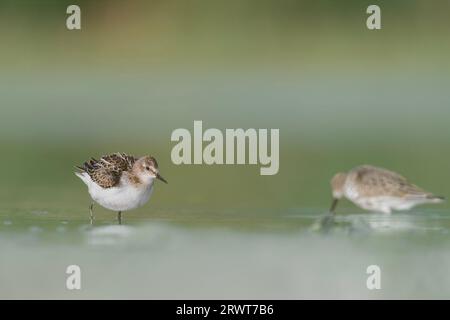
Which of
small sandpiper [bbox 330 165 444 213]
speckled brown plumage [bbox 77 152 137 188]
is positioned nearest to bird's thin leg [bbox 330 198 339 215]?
small sandpiper [bbox 330 165 444 213]

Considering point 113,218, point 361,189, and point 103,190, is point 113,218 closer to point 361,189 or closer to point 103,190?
point 103,190

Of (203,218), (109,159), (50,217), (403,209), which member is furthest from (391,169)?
(50,217)

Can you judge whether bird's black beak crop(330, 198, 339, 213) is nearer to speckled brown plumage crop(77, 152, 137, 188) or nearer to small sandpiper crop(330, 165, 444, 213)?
small sandpiper crop(330, 165, 444, 213)

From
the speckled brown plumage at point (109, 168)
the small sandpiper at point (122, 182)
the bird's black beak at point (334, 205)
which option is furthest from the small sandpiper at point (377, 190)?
the speckled brown plumage at point (109, 168)

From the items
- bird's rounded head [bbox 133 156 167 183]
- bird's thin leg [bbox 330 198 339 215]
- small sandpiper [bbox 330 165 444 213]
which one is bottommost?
bird's thin leg [bbox 330 198 339 215]

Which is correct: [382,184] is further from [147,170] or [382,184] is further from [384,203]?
[147,170]

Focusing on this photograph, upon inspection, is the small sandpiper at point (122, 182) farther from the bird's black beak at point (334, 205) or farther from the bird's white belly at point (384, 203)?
the bird's white belly at point (384, 203)
